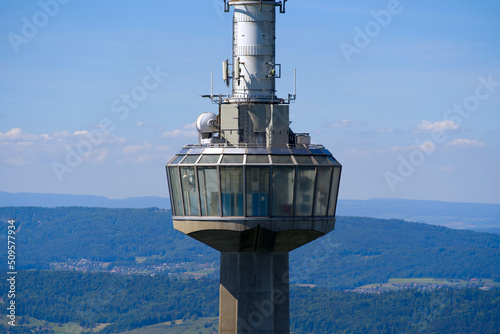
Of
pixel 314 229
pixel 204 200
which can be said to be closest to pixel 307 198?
pixel 314 229

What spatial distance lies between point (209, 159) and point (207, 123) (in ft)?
9.30

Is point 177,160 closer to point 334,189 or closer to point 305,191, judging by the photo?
point 305,191

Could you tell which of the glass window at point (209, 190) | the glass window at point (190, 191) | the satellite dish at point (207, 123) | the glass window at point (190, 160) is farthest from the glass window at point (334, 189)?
the glass window at point (190, 160)

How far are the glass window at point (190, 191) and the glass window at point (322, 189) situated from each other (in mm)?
6206

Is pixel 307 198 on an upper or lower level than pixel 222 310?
upper

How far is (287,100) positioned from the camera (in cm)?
5453

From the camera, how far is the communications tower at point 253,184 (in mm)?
52188

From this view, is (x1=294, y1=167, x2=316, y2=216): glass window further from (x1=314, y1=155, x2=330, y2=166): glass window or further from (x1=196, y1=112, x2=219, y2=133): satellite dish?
(x1=196, y1=112, x2=219, y2=133): satellite dish

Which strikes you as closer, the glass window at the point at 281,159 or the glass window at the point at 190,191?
the glass window at the point at 281,159

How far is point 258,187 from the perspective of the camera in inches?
2044

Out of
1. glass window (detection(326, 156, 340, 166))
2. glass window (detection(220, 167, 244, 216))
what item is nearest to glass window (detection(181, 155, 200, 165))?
glass window (detection(220, 167, 244, 216))

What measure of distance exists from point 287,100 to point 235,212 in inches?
268

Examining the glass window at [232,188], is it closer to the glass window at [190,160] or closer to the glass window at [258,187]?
the glass window at [258,187]

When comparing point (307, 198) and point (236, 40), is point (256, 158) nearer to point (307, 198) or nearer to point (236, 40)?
point (307, 198)
